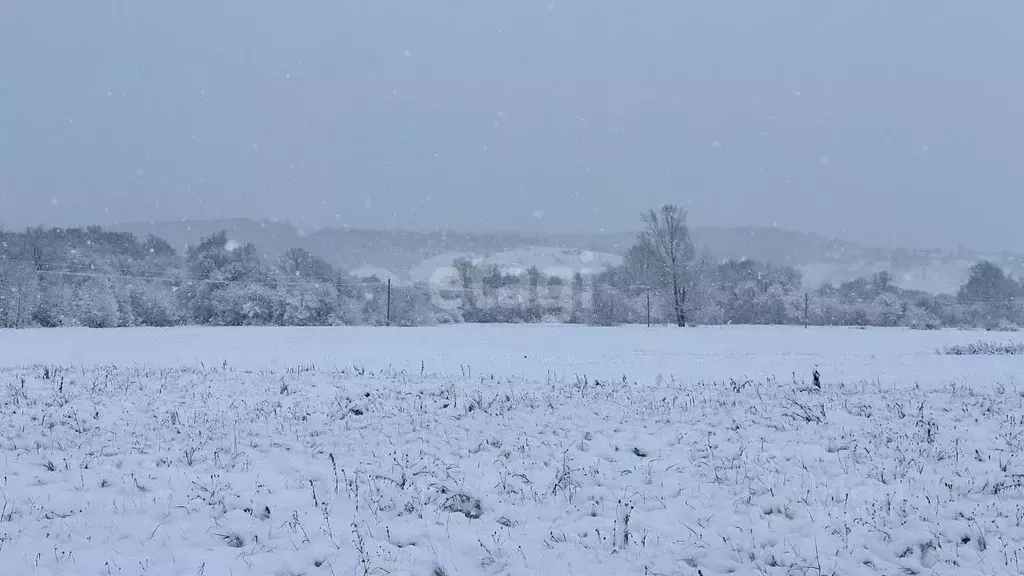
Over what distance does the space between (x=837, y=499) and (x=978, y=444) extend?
370cm

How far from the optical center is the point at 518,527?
6035 millimetres

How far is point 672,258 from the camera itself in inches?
2042

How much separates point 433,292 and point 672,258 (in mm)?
25347

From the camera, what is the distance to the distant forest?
47.8 meters

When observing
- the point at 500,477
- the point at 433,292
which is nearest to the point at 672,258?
the point at 433,292

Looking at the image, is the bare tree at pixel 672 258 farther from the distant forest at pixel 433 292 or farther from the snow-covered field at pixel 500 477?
the snow-covered field at pixel 500 477

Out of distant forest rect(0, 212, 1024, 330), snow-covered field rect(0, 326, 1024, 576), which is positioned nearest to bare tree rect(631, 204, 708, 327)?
distant forest rect(0, 212, 1024, 330)

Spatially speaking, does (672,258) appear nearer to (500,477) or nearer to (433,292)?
(433,292)

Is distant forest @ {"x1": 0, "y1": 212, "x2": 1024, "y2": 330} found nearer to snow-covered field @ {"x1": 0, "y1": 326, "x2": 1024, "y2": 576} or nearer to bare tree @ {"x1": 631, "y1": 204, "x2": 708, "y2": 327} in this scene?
bare tree @ {"x1": 631, "y1": 204, "x2": 708, "y2": 327}

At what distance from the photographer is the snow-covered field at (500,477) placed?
5.29m

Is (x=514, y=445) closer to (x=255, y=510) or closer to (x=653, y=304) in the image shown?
(x=255, y=510)

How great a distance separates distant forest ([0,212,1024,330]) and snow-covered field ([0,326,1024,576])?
3785 centimetres

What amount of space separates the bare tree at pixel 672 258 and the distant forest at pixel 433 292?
86mm

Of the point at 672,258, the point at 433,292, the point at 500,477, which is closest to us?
the point at 500,477
